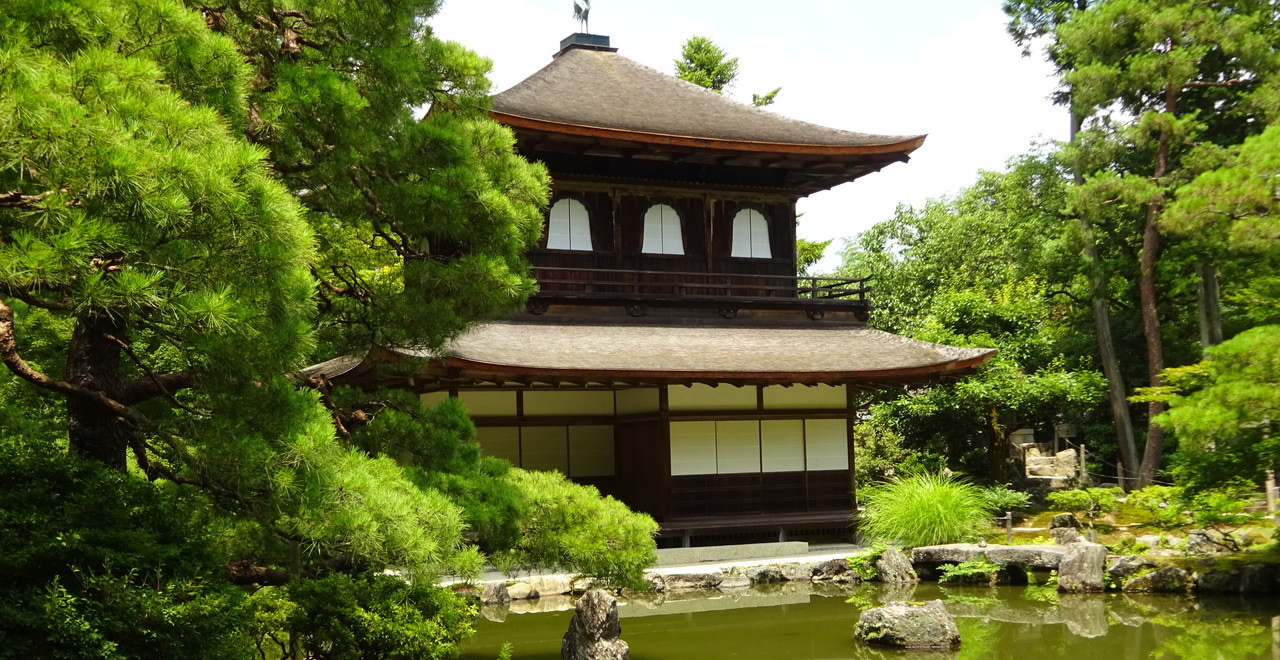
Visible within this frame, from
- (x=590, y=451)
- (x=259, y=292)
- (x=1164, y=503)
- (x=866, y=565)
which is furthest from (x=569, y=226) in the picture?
(x=259, y=292)

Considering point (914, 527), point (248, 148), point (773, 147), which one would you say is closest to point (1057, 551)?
point (914, 527)

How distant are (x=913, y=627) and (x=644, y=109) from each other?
9.14m

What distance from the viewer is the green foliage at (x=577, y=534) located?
26.4ft

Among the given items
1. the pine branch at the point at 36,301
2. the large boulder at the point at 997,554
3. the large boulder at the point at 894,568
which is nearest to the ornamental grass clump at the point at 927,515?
the large boulder at the point at 997,554

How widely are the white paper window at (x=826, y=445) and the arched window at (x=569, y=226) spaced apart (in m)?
4.03

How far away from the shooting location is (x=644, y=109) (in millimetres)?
16203

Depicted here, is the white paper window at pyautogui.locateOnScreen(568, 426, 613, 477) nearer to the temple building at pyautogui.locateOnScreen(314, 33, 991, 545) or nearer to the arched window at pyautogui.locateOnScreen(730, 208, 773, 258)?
the temple building at pyautogui.locateOnScreen(314, 33, 991, 545)

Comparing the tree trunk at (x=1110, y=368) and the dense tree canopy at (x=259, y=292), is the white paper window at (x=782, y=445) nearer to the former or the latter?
the dense tree canopy at (x=259, y=292)

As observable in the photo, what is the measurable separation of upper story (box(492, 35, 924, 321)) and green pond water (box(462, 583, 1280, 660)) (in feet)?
16.0

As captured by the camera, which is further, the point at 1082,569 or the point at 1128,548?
Result: the point at 1128,548

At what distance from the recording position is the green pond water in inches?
358

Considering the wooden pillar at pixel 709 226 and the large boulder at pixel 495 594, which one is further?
the wooden pillar at pixel 709 226

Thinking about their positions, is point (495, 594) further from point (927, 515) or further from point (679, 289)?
point (679, 289)

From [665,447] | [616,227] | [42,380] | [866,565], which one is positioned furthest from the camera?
[616,227]
